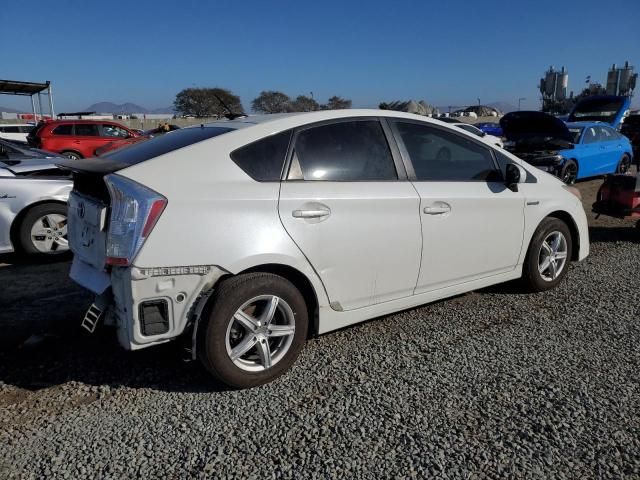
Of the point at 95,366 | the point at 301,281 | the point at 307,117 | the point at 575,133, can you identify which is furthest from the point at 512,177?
the point at 575,133

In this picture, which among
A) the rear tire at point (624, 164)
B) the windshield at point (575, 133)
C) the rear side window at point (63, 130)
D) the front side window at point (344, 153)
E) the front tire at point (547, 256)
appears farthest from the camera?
the rear side window at point (63, 130)

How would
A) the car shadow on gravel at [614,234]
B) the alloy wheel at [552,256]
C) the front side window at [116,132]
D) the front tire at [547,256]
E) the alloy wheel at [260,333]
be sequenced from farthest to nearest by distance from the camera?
the front side window at [116,132] → the car shadow on gravel at [614,234] → the alloy wheel at [552,256] → the front tire at [547,256] → the alloy wheel at [260,333]

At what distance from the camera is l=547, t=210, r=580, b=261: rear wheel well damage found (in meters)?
4.57

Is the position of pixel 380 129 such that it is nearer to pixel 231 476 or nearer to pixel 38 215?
pixel 231 476

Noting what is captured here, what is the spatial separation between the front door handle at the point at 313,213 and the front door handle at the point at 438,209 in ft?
2.67

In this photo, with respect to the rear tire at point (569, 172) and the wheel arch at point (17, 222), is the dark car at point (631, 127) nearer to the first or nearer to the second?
the rear tire at point (569, 172)

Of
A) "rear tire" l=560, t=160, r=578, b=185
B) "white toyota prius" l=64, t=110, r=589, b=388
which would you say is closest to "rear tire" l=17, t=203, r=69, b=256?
"white toyota prius" l=64, t=110, r=589, b=388

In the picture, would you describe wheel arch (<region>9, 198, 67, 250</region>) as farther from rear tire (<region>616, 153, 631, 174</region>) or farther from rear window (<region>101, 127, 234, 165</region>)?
rear tire (<region>616, 153, 631, 174</region>)

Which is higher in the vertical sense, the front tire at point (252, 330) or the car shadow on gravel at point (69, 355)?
the front tire at point (252, 330)

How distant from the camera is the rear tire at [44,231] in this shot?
17.7 feet

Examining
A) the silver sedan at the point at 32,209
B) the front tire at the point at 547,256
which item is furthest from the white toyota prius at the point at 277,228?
the silver sedan at the point at 32,209

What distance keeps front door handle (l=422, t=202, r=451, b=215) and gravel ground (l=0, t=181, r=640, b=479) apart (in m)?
0.91

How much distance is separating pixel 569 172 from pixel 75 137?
571 inches

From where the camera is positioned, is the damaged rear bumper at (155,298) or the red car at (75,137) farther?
the red car at (75,137)
